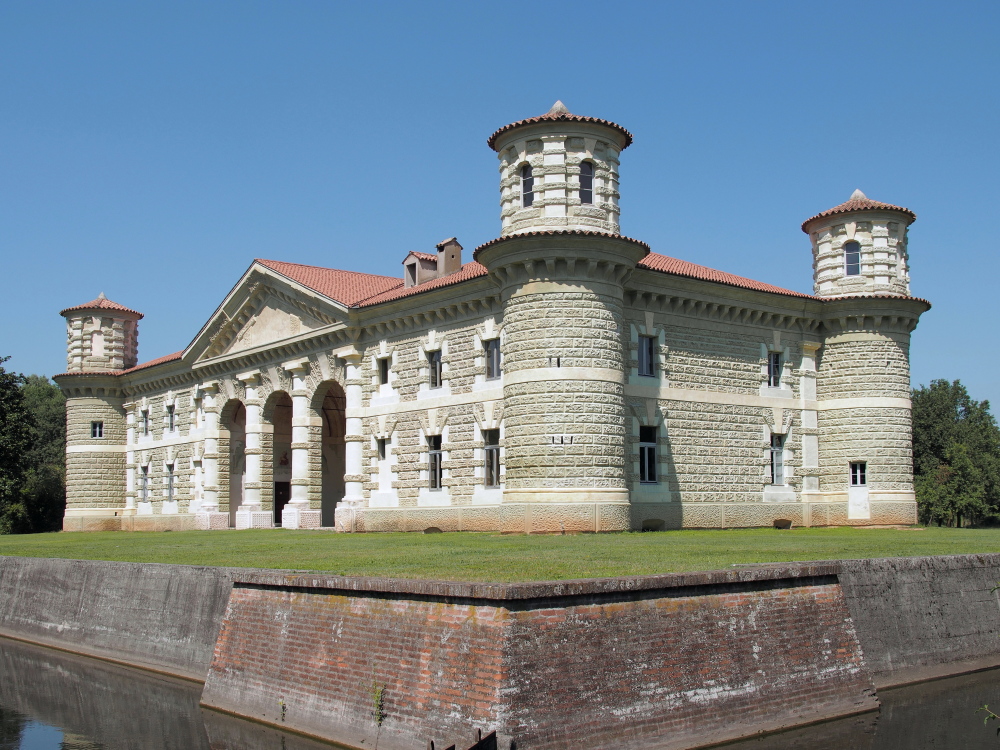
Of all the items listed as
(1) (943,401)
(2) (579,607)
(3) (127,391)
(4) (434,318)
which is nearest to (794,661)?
(2) (579,607)

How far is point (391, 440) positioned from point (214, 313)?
13195 millimetres

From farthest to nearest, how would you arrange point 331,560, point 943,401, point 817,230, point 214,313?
point 943,401, point 214,313, point 817,230, point 331,560

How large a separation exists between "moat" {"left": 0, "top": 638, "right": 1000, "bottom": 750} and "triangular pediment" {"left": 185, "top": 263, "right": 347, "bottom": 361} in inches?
831

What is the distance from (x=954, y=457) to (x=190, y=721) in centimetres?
5114

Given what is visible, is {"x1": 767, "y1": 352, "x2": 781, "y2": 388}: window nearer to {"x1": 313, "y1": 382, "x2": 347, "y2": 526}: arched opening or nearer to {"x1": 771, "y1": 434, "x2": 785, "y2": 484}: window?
{"x1": 771, "y1": 434, "x2": 785, "y2": 484}: window

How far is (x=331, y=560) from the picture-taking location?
18.9 meters

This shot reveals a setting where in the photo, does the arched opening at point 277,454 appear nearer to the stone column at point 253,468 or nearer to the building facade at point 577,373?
the building facade at point 577,373

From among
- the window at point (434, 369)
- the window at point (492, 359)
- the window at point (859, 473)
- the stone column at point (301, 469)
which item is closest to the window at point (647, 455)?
the window at point (492, 359)

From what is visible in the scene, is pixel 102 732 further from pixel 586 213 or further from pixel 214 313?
pixel 214 313

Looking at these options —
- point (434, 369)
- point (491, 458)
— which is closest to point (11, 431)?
point (434, 369)

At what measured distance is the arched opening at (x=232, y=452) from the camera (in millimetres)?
46281

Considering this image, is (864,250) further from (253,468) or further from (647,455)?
(253,468)

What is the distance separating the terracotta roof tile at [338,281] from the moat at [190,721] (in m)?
21.3

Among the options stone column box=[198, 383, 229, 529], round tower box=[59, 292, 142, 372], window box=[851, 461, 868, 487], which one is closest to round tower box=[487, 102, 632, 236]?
window box=[851, 461, 868, 487]
